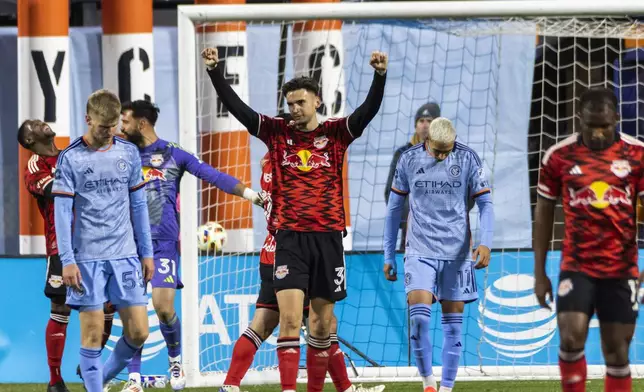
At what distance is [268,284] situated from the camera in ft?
26.1

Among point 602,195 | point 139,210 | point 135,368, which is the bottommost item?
point 135,368

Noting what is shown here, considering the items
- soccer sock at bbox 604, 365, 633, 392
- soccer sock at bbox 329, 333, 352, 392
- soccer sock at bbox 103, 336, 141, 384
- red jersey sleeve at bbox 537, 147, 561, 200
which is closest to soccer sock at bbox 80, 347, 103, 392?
soccer sock at bbox 103, 336, 141, 384

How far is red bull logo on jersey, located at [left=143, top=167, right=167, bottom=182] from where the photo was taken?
8.84m

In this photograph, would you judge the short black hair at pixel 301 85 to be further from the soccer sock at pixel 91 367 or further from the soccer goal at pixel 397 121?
the soccer goal at pixel 397 121

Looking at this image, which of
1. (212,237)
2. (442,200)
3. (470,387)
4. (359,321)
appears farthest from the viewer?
(212,237)

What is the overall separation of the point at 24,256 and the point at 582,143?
611cm

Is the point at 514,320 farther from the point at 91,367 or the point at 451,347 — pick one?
the point at 91,367

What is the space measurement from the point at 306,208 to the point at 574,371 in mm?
2008

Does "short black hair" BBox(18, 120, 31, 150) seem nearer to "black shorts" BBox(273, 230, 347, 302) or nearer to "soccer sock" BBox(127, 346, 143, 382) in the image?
"soccer sock" BBox(127, 346, 143, 382)

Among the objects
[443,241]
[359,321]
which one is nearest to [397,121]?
[359,321]

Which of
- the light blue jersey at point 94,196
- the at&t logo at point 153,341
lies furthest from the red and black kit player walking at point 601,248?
the at&t logo at point 153,341

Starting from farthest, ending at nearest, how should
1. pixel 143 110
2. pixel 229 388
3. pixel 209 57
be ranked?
pixel 143 110, pixel 229 388, pixel 209 57

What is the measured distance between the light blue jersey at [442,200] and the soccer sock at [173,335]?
1887 mm

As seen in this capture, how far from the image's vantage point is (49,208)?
8.76 m
